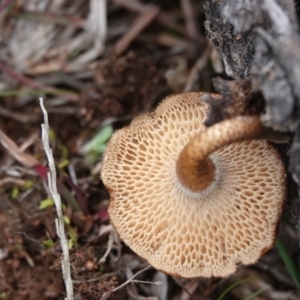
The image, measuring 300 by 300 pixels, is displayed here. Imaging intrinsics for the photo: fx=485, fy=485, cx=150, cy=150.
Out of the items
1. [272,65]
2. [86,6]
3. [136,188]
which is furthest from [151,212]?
[86,6]

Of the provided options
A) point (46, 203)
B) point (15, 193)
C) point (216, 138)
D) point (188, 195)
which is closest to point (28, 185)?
point (15, 193)

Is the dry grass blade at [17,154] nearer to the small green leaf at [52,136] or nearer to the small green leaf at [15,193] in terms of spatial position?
the small green leaf at [15,193]

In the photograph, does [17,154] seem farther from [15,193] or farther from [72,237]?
[72,237]

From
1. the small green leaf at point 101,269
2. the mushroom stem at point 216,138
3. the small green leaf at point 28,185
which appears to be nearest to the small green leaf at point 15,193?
the small green leaf at point 28,185

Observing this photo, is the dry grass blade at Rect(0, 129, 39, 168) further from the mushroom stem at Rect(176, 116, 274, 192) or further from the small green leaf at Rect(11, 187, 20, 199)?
the mushroom stem at Rect(176, 116, 274, 192)

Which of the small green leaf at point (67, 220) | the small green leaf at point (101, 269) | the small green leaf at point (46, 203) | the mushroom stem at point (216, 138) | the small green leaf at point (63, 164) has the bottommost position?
the small green leaf at point (101, 269)

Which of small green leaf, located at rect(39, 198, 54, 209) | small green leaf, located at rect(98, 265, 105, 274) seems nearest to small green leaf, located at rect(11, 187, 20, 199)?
small green leaf, located at rect(39, 198, 54, 209)
